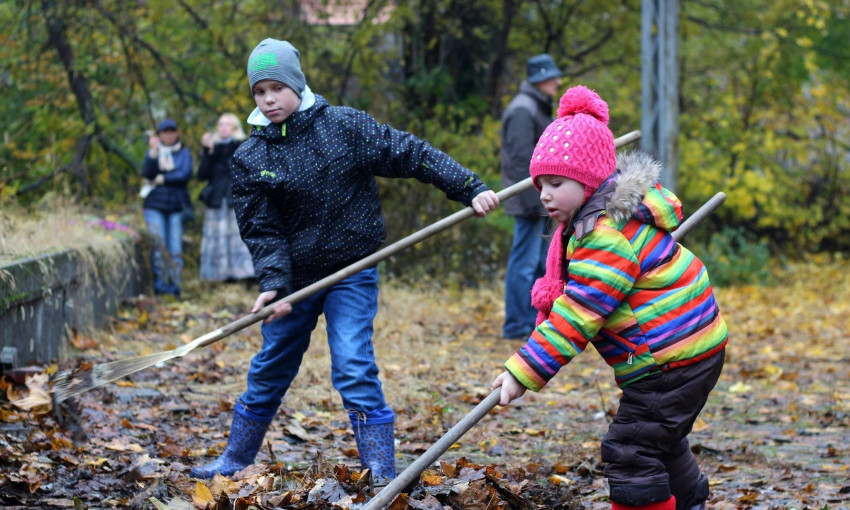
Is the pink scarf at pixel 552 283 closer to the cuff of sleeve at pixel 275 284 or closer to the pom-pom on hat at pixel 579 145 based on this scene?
the pom-pom on hat at pixel 579 145

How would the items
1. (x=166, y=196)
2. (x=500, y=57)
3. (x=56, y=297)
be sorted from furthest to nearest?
(x=500, y=57), (x=166, y=196), (x=56, y=297)

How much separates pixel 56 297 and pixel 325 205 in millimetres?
3285

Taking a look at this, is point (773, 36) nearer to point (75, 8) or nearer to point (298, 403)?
point (75, 8)

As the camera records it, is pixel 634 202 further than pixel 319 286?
No

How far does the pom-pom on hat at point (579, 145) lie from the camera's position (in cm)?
299

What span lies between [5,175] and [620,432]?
19.8ft

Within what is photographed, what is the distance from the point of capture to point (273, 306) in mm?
3648

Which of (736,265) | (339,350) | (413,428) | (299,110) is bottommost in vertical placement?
(736,265)

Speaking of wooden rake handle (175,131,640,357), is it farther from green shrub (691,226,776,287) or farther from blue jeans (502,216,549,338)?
green shrub (691,226,776,287)

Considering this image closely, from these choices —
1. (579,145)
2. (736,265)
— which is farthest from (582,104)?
(736,265)

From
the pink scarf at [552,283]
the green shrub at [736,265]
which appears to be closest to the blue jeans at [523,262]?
the pink scarf at [552,283]

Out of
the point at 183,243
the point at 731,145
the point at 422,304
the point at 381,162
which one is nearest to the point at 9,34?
the point at 183,243

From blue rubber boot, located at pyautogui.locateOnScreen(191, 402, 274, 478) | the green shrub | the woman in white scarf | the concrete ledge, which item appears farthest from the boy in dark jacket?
the green shrub

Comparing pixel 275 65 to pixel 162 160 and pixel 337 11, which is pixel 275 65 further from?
pixel 337 11
